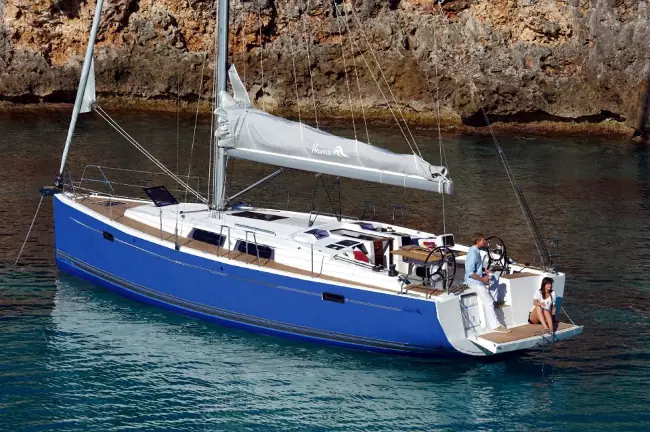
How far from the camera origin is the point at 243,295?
2389 centimetres

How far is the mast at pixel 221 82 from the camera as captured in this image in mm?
24828

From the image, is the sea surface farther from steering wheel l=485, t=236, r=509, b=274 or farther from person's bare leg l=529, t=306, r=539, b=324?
steering wheel l=485, t=236, r=509, b=274

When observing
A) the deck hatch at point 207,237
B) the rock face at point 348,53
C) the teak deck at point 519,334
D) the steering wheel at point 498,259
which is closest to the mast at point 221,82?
the deck hatch at point 207,237

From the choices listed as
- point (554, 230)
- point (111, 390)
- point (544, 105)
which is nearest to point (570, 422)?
point (111, 390)

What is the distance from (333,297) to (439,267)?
223 cm

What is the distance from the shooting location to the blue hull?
2205cm

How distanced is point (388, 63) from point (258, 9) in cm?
709

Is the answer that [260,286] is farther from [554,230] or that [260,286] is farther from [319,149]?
[554,230]

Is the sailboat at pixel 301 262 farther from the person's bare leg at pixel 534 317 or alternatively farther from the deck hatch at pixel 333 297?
the person's bare leg at pixel 534 317

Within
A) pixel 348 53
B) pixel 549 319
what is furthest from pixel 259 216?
pixel 348 53

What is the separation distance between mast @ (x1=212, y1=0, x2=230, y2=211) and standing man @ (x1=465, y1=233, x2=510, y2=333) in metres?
6.57

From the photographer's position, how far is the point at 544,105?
54594 mm

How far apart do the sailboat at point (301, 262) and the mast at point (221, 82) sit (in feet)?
→ 0.11

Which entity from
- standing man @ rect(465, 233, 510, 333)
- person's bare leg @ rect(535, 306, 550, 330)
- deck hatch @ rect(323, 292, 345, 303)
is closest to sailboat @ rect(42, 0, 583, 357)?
deck hatch @ rect(323, 292, 345, 303)
